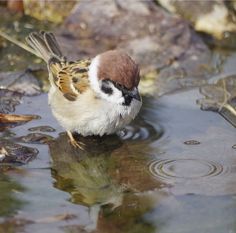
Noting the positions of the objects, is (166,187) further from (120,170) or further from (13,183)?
(13,183)

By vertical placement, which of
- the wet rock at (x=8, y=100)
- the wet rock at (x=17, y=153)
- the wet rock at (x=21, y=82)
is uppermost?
the wet rock at (x=21, y=82)

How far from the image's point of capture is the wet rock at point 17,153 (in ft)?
15.0

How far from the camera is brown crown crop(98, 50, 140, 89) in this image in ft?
14.9

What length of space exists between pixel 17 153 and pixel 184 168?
1.11 metres

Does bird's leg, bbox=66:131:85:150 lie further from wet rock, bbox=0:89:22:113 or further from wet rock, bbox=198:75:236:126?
wet rock, bbox=198:75:236:126

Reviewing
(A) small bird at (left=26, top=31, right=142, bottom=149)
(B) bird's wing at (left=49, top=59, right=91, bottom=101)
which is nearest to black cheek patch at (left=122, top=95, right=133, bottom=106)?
(A) small bird at (left=26, top=31, right=142, bottom=149)

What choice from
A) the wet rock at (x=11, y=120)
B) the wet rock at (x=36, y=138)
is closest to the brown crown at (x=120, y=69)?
the wet rock at (x=36, y=138)

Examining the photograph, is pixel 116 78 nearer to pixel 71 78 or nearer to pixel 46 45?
pixel 71 78

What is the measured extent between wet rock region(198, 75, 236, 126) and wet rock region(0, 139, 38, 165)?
149 cm

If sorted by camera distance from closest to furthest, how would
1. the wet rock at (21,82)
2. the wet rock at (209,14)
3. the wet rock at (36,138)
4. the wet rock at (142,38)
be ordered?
the wet rock at (36,138)
the wet rock at (21,82)
the wet rock at (142,38)
the wet rock at (209,14)

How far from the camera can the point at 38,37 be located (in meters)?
5.81

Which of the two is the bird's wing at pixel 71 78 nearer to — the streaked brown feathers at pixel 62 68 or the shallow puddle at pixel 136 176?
the streaked brown feathers at pixel 62 68

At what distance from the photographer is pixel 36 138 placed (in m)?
4.93

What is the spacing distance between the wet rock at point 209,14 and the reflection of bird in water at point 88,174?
2430mm
